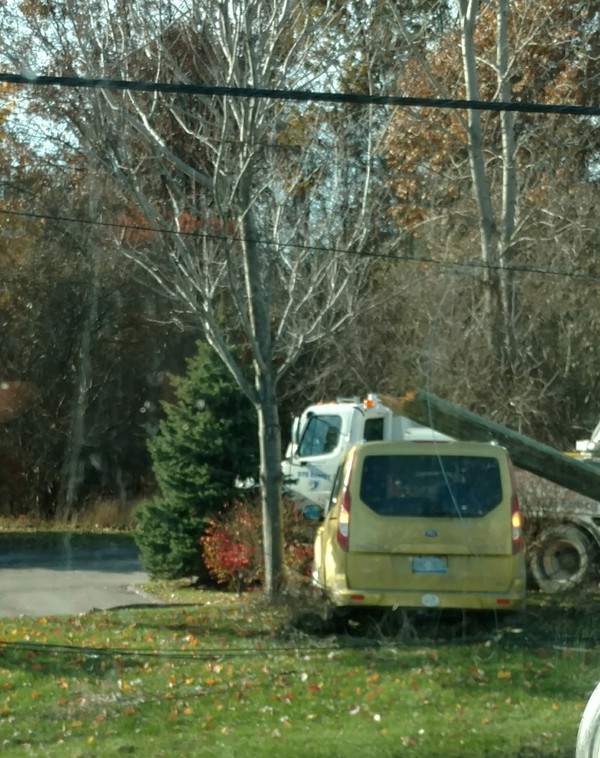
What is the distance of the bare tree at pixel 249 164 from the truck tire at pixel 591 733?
7.19m

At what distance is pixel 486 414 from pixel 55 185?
1134 centimetres

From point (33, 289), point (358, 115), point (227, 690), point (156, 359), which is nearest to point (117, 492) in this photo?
point (156, 359)

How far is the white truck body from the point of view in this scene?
1808 centimetres

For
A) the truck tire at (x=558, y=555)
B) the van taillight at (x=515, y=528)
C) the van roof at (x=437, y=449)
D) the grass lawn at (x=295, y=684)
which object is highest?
the van roof at (x=437, y=449)

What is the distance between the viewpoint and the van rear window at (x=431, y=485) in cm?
1073

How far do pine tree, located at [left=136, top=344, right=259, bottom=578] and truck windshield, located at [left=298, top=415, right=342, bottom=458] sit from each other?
223 cm

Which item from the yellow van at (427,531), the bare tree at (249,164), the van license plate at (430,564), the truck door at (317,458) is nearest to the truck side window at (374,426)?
the truck door at (317,458)

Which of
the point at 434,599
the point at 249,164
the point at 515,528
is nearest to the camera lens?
the point at 434,599

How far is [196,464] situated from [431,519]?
6.05 metres

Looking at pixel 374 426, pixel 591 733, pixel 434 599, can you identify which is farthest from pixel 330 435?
pixel 591 733

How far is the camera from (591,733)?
17.2 ft

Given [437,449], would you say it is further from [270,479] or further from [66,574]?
[66,574]

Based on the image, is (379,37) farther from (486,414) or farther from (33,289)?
(33,289)

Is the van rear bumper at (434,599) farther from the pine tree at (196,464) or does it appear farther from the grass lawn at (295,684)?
the pine tree at (196,464)
